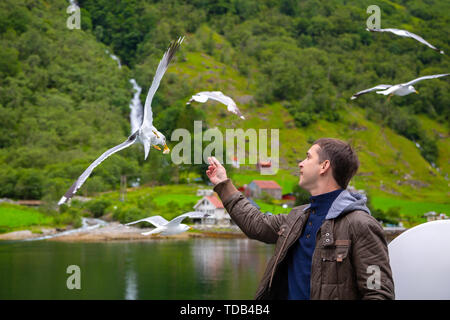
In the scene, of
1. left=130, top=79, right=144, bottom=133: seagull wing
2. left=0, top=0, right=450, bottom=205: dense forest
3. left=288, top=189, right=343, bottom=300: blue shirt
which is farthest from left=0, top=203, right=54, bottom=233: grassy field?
left=288, top=189, right=343, bottom=300: blue shirt

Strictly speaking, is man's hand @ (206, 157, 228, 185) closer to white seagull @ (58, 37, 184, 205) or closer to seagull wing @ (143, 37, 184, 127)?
white seagull @ (58, 37, 184, 205)

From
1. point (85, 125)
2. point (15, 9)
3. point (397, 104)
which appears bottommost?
point (85, 125)

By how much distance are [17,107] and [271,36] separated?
236 ft

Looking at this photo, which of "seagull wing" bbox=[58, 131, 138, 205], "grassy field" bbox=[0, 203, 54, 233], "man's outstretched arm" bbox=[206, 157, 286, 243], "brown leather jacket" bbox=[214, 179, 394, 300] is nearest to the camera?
"brown leather jacket" bbox=[214, 179, 394, 300]

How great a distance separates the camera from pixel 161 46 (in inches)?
5032

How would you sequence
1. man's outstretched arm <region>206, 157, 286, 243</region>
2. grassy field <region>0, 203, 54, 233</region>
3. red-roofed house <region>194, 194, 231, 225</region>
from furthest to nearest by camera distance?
grassy field <region>0, 203, 54, 233</region> → red-roofed house <region>194, 194, 231, 225</region> → man's outstretched arm <region>206, 157, 286, 243</region>

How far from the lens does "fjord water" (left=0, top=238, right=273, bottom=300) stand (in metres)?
34.1

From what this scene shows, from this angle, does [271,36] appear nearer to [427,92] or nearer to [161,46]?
[161,46]

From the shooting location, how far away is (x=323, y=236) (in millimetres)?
2879

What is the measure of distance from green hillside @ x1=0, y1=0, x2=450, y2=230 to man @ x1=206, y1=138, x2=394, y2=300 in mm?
67360

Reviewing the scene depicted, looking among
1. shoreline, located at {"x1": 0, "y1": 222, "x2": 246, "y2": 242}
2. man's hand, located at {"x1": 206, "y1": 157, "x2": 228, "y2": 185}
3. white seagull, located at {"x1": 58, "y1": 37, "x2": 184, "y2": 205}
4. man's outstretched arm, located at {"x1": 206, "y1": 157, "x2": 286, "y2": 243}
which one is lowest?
shoreline, located at {"x1": 0, "y1": 222, "x2": 246, "y2": 242}

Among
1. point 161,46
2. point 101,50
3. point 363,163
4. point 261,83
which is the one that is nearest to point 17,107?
point 101,50

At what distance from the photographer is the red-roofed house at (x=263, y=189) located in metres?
65.8

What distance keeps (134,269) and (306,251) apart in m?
39.4
